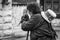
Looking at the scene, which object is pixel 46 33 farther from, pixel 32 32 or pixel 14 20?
pixel 14 20

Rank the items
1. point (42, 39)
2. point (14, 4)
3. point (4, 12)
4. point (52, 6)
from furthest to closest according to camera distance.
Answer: point (52, 6) < point (14, 4) < point (4, 12) < point (42, 39)

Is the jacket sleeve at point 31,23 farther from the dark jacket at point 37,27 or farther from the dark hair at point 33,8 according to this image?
the dark hair at point 33,8

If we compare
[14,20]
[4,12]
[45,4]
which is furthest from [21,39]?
[45,4]

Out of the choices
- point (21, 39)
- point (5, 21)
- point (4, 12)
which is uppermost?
point (4, 12)

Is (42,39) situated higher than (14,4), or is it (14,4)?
(14,4)

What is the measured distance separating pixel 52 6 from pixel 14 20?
75.5 inches

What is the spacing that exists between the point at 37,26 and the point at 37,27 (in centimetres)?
2

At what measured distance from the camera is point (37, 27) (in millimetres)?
2326

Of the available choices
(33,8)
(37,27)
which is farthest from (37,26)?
(33,8)

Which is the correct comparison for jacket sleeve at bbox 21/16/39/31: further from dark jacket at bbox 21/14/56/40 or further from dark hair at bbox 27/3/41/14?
dark hair at bbox 27/3/41/14

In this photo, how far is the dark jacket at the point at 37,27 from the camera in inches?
90.6

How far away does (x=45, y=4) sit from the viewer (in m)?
7.08

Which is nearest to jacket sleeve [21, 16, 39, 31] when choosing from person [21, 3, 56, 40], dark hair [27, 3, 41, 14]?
person [21, 3, 56, 40]

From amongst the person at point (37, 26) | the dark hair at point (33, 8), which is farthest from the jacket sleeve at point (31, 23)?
the dark hair at point (33, 8)
